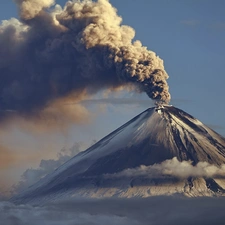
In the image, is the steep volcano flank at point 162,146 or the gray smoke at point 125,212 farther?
the steep volcano flank at point 162,146

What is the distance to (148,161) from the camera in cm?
9156

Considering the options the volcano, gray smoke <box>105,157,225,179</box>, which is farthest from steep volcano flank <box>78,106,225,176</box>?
gray smoke <box>105,157,225,179</box>

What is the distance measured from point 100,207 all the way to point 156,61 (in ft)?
61.4

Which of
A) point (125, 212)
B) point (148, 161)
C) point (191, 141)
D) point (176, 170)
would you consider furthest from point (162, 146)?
point (125, 212)

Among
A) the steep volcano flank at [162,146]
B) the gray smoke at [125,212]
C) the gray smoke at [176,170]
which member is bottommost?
the gray smoke at [125,212]

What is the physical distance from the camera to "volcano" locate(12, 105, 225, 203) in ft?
299

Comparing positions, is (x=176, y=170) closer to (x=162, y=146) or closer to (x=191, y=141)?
(x=162, y=146)

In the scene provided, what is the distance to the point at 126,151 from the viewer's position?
3664 inches

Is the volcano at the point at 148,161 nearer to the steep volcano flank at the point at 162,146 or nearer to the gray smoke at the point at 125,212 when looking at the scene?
the steep volcano flank at the point at 162,146

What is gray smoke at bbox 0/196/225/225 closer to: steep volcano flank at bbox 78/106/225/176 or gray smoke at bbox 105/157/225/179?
gray smoke at bbox 105/157/225/179

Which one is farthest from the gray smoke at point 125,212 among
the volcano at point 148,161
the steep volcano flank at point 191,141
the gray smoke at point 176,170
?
the steep volcano flank at point 191,141

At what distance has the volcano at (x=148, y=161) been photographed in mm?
91188

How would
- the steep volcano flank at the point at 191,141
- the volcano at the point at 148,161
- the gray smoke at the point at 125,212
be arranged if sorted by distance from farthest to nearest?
1. the steep volcano flank at the point at 191,141
2. the volcano at the point at 148,161
3. the gray smoke at the point at 125,212

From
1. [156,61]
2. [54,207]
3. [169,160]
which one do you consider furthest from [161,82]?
[54,207]
